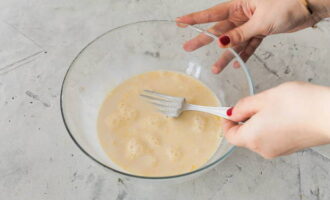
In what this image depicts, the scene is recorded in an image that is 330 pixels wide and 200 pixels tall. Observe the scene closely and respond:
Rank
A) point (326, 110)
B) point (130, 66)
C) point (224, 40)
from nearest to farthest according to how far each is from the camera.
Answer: point (326, 110), point (224, 40), point (130, 66)

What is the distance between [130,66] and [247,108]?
0.54m

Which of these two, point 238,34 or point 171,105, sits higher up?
point 238,34

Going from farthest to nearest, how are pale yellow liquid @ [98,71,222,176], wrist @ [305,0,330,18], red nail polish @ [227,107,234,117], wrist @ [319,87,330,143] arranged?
wrist @ [305,0,330,18] → pale yellow liquid @ [98,71,222,176] → red nail polish @ [227,107,234,117] → wrist @ [319,87,330,143]

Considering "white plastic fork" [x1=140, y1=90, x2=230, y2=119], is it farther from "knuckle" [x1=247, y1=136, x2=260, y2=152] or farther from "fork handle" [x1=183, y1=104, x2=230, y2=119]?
"knuckle" [x1=247, y1=136, x2=260, y2=152]

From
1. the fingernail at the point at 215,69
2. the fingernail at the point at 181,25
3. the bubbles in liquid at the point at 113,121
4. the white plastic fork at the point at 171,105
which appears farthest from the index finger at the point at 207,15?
the bubbles in liquid at the point at 113,121

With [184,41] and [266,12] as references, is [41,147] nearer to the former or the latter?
[184,41]

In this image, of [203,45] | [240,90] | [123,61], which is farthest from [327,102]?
[123,61]

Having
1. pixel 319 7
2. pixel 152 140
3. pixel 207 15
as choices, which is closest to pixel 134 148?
pixel 152 140

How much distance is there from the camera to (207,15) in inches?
45.6

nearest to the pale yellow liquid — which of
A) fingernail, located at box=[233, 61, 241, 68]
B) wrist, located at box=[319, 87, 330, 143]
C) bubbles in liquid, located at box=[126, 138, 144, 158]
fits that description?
bubbles in liquid, located at box=[126, 138, 144, 158]

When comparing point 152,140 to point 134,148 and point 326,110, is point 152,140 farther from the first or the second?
point 326,110

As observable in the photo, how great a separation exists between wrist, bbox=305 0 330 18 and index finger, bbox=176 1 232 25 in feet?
0.86

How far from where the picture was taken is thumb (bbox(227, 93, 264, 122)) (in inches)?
30.2

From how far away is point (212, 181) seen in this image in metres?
0.99
